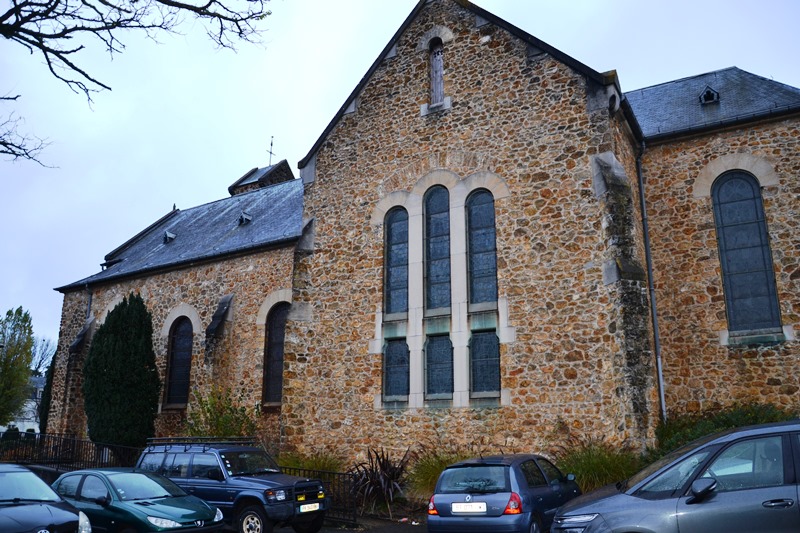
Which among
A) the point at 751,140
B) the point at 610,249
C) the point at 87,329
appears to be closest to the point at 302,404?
the point at 610,249

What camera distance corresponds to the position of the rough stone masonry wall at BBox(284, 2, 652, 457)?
1237 centimetres

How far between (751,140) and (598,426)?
7100mm

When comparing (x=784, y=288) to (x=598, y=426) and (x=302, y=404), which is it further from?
(x=302, y=404)

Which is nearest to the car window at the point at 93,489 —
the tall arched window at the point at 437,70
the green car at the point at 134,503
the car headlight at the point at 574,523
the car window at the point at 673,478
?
the green car at the point at 134,503

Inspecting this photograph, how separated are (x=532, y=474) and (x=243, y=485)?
450 centimetres

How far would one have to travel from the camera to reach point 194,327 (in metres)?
21.1

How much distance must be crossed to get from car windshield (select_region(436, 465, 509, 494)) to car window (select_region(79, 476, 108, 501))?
4.70 metres

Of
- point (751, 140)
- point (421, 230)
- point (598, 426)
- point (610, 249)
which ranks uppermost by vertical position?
point (751, 140)

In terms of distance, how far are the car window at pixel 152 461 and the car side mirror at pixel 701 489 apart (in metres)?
9.10

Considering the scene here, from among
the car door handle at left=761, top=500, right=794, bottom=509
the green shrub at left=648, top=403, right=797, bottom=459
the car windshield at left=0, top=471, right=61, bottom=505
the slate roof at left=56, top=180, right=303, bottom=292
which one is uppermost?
the slate roof at left=56, top=180, right=303, bottom=292

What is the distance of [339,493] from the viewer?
1291cm

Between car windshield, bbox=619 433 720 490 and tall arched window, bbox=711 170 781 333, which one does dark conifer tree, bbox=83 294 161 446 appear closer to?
tall arched window, bbox=711 170 781 333

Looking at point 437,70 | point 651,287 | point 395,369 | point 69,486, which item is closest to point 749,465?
point 651,287

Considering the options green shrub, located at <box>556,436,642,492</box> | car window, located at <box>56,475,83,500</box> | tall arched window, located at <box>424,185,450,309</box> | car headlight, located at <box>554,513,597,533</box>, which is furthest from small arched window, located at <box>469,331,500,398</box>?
car window, located at <box>56,475,83,500</box>
